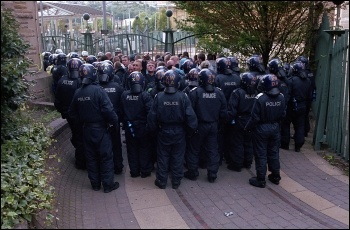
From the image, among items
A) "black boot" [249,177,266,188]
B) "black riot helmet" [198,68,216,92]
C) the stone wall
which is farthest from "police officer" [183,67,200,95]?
the stone wall

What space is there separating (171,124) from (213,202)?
4.53 ft

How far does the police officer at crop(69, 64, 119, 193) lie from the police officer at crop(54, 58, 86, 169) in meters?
0.98

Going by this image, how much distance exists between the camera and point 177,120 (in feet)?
21.2

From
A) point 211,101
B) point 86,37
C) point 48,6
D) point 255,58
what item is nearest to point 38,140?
point 211,101

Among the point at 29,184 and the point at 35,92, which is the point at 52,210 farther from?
the point at 35,92

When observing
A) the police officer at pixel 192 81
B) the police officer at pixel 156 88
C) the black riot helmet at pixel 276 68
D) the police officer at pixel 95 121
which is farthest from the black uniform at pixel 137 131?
the black riot helmet at pixel 276 68

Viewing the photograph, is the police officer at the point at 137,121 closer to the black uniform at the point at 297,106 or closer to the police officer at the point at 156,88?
the police officer at the point at 156,88

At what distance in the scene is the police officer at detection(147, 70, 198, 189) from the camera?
21.1ft

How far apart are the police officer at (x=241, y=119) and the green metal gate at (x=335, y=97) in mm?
1809

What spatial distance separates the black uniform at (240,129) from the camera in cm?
716

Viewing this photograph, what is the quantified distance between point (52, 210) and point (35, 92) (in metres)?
6.36

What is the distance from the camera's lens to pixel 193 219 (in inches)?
216

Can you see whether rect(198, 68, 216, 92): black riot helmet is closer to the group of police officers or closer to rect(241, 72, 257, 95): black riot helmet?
the group of police officers

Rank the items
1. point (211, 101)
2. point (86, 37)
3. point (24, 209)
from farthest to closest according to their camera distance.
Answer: point (86, 37) < point (211, 101) < point (24, 209)
